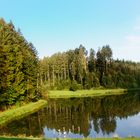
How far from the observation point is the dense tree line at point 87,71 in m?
146

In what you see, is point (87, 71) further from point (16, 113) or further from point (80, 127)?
point (80, 127)

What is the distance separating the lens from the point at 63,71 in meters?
170

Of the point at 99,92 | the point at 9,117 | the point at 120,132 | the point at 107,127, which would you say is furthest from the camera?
the point at 99,92

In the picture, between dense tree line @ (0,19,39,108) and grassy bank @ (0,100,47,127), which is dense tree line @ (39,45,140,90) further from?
grassy bank @ (0,100,47,127)

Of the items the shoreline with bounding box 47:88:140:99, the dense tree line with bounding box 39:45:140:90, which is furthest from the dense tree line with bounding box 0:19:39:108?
the dense tree line with bounding box 39:45:140:90

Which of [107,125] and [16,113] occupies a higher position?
[16,113]

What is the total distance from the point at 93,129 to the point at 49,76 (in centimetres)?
12486

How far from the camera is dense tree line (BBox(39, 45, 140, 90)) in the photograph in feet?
477

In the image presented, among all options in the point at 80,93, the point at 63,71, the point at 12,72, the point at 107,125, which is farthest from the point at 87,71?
the point at 107,125

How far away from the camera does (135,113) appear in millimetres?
64500

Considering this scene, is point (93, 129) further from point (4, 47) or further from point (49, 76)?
point (49, 76)

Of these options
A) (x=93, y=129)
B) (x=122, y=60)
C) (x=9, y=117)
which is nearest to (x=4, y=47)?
(x=9, y=117)

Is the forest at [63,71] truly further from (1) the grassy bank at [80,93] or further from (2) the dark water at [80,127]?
(2) the dark water at [80,127]

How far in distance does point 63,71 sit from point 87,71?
17976 mm
